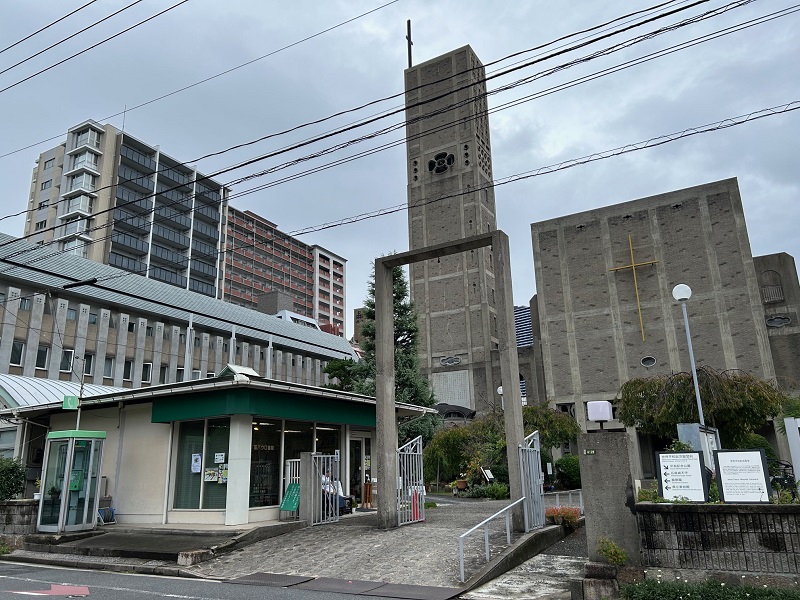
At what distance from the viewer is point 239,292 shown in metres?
94.3

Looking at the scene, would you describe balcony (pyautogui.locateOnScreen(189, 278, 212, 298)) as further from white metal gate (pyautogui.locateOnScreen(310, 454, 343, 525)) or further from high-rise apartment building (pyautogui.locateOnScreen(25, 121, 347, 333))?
white metal gate (pyautogui.locateOnScreen(310, 454, 343, 525))

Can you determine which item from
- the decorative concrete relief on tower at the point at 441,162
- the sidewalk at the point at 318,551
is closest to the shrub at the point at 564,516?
the sidewalk at the point at 318,551

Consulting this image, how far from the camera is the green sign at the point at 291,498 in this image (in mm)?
15934

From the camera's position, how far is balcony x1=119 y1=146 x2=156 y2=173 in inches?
2650

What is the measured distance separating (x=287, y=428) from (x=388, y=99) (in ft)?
32.7

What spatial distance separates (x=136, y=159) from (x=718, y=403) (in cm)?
6576

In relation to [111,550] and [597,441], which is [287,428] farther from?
[597,441]

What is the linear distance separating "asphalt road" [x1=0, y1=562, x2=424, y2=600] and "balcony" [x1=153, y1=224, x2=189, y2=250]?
63.1 metres

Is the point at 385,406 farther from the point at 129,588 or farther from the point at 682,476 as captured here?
the point at 682,476

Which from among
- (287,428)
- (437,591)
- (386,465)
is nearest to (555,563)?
(437,591)

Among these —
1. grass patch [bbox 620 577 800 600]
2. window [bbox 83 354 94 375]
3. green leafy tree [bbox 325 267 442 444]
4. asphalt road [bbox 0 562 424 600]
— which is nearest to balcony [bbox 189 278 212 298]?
window [bbox 83 354 94 375]

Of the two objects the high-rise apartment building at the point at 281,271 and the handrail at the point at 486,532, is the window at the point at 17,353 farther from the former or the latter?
the high-rise apartment building at the point at 281,271

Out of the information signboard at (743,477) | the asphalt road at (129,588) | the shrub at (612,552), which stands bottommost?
the asphalt road at (129,588)

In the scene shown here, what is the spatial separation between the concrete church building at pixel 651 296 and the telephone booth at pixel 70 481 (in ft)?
122
